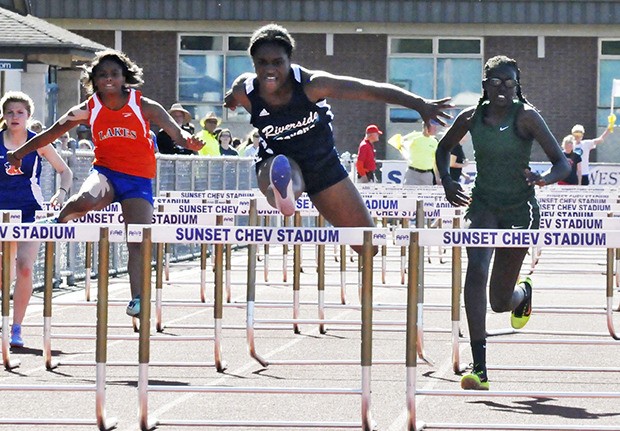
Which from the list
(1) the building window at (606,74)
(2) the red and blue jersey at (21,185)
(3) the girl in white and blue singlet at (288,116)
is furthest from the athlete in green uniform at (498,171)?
(1) the building window at (606,74)

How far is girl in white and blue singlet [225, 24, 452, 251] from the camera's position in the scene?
9.84 meters

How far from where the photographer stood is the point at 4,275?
10.1m

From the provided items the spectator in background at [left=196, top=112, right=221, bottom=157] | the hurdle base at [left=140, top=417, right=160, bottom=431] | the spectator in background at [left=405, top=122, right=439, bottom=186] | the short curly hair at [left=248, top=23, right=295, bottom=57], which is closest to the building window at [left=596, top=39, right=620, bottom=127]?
the spectator in background at [left=405, top=122, right=439, bottom=186]

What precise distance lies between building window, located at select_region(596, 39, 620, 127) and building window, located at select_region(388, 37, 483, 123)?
3094 mm

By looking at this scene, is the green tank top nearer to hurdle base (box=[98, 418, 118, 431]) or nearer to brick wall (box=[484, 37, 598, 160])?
hurdle base (box=[98, 418, 118, 431])

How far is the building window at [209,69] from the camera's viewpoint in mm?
45050

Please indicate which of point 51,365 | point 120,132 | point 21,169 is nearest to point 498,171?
point 120,132

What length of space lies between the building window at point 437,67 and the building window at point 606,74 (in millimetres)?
3094

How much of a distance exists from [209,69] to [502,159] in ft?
117

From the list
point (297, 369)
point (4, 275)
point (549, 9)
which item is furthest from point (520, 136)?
point (549, 9)

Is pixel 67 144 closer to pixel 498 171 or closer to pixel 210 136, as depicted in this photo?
pixel 210 136

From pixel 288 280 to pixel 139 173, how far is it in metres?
8.98

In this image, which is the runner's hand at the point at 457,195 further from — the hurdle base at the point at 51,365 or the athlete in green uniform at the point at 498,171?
the hurdle base at the point at 51,365

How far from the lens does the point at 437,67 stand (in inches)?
1781
